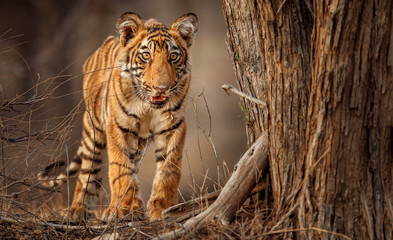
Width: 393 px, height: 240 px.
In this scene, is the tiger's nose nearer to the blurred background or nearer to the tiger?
the tiger

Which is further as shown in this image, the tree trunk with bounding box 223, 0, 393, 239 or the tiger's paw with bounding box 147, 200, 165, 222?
the tiger's paw with bounding box 147, 200, 165, 222

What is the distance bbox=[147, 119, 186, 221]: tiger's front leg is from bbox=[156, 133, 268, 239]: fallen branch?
123 cm

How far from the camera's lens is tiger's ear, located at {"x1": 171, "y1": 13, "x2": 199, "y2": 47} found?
174 inches

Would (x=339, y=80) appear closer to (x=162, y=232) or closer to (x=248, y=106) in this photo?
(x=248, y=106)

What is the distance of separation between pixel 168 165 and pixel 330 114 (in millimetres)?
2043

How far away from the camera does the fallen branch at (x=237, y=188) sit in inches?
114

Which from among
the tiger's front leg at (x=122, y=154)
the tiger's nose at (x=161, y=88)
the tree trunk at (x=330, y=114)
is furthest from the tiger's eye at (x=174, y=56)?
the tree trunk at (x=330, y=114)

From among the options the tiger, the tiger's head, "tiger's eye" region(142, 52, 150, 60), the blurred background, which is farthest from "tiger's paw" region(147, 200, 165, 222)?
the blurred background

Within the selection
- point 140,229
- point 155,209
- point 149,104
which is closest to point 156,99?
point 149,104

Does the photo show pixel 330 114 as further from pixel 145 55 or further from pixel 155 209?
pixel 145 55

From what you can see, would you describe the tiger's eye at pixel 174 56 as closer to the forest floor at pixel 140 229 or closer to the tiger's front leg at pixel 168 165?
the tiger's front leg at pixel 168 165

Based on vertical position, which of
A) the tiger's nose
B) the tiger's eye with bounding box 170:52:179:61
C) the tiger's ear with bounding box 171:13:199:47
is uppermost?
the tiger's ear with bounding box 171:13:199:47

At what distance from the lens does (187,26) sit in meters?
4.46

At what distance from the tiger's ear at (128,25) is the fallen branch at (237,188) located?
1769 mm
